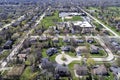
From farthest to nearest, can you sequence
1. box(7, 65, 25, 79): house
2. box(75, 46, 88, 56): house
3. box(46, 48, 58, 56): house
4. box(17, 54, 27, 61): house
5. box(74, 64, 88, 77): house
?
box(75, 46, 88, 56): house < box(46, 48, 58, 56): house < box(17, 54, 27, 61): house < box(74, 64, 88, 77): house < box(7, 65, 25, 79): house

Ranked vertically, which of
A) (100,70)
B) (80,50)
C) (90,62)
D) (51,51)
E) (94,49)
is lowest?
(100,70)

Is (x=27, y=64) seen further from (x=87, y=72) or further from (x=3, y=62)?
(x=87, y=72)

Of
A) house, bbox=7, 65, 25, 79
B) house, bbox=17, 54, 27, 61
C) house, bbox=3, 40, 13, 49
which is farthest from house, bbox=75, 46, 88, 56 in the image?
house, bbox=3, 40, 13, 49

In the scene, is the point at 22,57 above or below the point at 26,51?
below

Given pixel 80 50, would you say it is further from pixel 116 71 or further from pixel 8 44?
pixel 8 44

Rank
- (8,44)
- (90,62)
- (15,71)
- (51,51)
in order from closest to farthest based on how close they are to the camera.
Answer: (15,71) → (90,62) → (51,51) → (8,44)

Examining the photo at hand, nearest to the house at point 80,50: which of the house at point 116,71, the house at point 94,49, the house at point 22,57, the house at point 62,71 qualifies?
the house at point 94,49

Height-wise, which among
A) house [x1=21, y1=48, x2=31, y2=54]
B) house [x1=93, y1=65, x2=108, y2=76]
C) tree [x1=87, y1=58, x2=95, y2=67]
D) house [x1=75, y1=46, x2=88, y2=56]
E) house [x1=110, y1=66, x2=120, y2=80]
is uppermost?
house [x1=21, y1=48, x2=31, y2=54]

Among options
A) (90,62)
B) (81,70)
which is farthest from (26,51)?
(90,62)

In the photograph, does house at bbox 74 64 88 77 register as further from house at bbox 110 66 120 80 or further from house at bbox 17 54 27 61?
house at bbox 17 54 27 61

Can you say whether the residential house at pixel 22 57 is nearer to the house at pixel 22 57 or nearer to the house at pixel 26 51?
the house at pixel 22 57

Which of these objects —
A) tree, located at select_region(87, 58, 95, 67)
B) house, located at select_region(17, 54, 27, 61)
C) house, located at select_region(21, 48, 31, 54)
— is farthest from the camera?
house, located at select_region(21, 48, 31, 54)

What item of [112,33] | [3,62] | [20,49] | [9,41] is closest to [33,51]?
[20,49]
